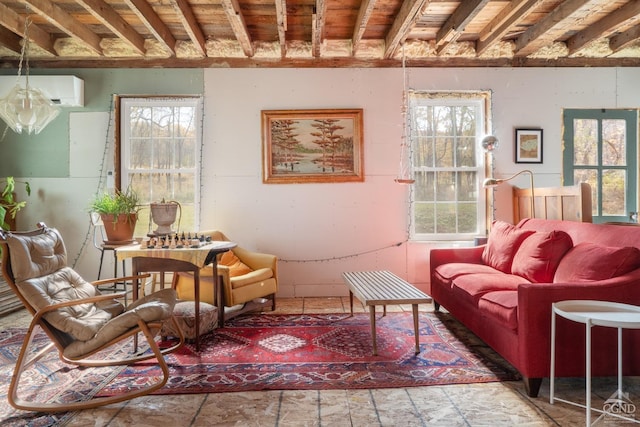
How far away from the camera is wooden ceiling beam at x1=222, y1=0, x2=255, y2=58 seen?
3687 millimetres

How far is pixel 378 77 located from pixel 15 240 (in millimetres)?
4238

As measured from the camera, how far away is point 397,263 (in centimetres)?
522

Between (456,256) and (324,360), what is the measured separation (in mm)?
2113

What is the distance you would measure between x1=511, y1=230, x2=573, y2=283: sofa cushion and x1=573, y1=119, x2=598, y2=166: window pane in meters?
2.52

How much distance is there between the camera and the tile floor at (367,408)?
86.4 inches

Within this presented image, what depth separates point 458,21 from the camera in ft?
13.8

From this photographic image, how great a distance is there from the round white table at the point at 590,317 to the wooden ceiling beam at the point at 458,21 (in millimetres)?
2778

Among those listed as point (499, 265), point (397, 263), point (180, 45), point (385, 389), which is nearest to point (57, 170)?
point (180, 45)

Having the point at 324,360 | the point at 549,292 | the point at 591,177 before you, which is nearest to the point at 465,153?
the point at 591,177

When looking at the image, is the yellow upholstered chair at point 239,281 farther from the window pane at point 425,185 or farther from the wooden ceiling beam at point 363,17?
the wooden ceiling beam at point 363,17

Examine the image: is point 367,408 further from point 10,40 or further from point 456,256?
point 10,40

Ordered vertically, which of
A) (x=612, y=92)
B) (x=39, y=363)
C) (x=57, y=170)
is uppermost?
(x=612, y=92)

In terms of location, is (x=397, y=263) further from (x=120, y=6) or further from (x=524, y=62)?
(x=120, y=6)

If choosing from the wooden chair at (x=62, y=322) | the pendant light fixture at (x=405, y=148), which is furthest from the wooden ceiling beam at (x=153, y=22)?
the pendant light fixture at (x=405, y=148)
